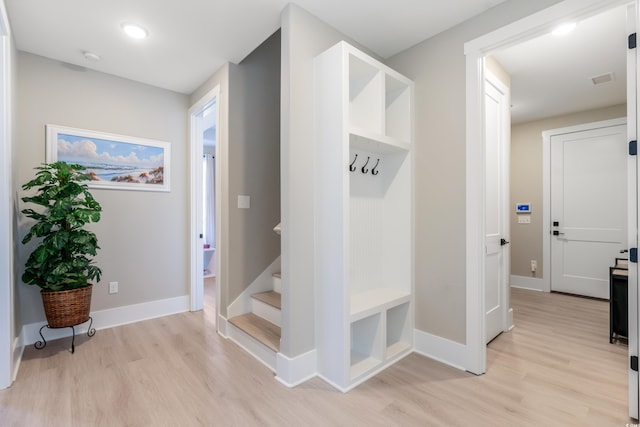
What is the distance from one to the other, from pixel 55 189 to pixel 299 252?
2.03m

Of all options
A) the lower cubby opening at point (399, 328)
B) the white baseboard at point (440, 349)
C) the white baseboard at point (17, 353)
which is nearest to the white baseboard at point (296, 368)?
the lower cubby opening at point (399, 328)

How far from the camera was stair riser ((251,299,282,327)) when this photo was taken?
2594 mm

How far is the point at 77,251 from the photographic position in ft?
8.16

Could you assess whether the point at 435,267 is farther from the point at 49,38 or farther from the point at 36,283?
the point at 49,38

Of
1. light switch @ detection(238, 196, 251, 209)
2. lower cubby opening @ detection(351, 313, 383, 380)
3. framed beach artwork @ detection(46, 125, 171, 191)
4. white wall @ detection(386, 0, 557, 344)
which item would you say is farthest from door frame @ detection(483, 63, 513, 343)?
framed beach artwork @ detection(46, 125, 171, 191)

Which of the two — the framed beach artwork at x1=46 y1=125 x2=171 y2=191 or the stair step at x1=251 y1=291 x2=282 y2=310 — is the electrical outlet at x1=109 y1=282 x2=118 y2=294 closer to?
the framed beach artwork at x1=46 y1=125 x2=171 y2=191

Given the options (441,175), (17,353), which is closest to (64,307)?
(17,353)

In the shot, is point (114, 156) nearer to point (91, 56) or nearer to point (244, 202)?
point (91, 56)

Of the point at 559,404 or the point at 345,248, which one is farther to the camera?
the point at 345,248

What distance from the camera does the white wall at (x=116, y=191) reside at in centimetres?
266

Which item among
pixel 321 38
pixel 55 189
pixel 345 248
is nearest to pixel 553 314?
pixel 345 248

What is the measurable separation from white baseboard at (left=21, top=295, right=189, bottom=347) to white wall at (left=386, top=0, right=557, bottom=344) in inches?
105

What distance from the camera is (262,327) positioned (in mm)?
2580

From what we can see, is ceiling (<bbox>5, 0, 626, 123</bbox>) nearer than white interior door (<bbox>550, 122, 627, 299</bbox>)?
Yes
